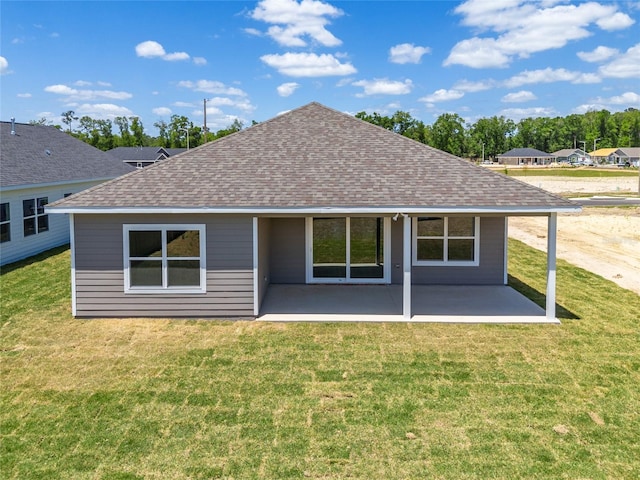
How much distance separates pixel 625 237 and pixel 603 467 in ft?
63.3

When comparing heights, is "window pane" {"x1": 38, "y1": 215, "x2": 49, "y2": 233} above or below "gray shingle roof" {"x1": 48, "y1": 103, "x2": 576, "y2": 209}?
below

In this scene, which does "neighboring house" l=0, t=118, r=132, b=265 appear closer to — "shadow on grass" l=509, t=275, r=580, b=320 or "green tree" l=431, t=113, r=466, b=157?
"shadow on grass" l=509, t=275, r=580, b=320

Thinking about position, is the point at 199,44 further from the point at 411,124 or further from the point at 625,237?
the point at 411,124

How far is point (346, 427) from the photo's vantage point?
5.85m

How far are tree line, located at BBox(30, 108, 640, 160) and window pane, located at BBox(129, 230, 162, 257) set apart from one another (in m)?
64.5

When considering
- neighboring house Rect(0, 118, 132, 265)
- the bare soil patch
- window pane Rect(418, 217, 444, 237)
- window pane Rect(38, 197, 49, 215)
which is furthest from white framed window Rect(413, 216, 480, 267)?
window pane Rect(38, 197, 49, 215)

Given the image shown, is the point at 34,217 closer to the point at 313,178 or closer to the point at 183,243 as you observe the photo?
the point at 183,243

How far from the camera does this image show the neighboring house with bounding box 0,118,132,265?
1562 centimetres

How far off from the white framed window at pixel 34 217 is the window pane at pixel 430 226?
13.1 meters

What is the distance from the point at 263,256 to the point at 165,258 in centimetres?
223

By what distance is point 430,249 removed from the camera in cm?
1280

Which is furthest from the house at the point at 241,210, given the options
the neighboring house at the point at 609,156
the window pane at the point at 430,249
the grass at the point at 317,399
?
the neighboring house at the point at 609,156

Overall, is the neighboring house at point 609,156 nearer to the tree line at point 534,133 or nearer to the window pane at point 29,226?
the tree line at point 534,133

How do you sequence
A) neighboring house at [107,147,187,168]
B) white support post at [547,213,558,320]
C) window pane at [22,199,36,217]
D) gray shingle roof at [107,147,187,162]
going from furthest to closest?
gray shingle roof at [107,147,187,162] → neighboring house at [107,147,187,168] → window pane at [22,199,36,217] → white support post at [547,213,558,320]
